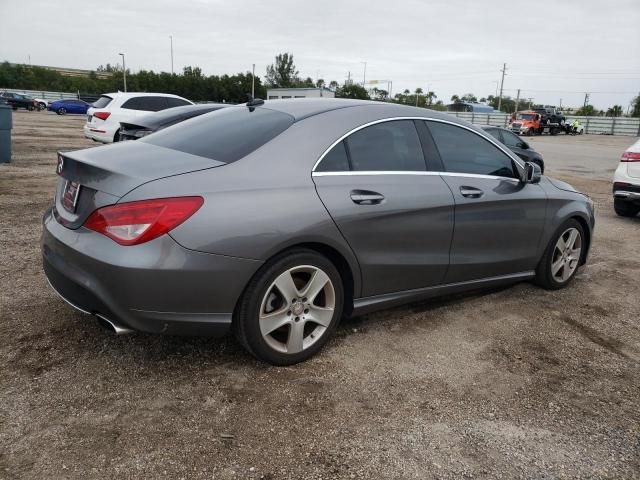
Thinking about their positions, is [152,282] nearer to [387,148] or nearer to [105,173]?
[105,173]

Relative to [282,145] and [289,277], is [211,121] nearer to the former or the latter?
[282,145]

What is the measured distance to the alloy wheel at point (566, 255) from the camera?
4.76 meters

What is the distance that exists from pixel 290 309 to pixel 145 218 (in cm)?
96

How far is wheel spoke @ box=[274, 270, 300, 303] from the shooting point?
2961 mm

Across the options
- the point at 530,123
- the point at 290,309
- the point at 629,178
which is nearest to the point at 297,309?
the point at 290,309

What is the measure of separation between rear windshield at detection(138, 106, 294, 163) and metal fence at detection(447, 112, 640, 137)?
45685 mm

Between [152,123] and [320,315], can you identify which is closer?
[320,315]

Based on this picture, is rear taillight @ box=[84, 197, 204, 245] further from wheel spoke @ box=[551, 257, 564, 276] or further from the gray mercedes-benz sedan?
wheel spoke @ box=[551, 257, 564, 276]

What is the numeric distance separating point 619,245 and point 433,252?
4345 mm

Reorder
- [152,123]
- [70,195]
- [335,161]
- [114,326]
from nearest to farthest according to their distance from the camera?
1. [114,326]
2. [70,195]
3. [335,161]
4. [152,123]

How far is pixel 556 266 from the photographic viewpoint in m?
4.77

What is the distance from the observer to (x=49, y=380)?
113 inches

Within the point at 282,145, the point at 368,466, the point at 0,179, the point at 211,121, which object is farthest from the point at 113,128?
the point at 368,466

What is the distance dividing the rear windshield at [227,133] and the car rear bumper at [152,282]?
2.14 feet
